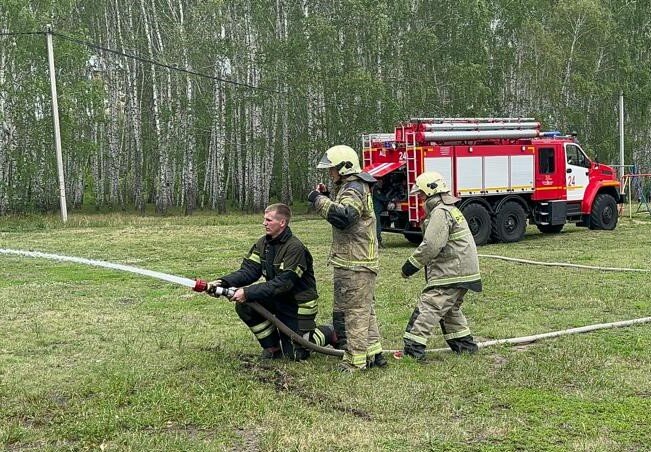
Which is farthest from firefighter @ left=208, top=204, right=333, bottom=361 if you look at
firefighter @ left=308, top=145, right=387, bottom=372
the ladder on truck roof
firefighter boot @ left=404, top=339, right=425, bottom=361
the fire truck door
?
the fire truck door

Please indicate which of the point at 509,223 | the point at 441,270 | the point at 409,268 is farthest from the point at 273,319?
the point at 509,223

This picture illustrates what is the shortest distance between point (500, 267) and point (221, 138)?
19.5 m

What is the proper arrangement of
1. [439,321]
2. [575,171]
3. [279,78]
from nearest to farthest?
[439,321]
[575,171]
[279,78]

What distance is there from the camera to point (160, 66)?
2948 centimetres

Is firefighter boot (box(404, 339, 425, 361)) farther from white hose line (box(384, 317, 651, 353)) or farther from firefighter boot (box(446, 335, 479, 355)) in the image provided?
firefighter boot (box(446, 335, 479, 355))

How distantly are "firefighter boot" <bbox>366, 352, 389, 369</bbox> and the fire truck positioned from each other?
9035 mm

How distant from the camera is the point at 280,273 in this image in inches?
230

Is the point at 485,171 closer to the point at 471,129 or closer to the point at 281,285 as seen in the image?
the point at 471,129

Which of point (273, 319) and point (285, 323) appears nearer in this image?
point (273, 319)

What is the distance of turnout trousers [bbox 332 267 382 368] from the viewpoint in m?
5.74

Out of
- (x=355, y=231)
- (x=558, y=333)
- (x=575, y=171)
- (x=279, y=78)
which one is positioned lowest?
(x=558, y=333)

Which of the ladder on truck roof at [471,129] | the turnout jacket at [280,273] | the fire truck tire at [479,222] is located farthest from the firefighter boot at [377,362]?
the fire truck tire at [479,222]

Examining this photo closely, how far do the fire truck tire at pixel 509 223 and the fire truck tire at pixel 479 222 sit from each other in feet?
1.18

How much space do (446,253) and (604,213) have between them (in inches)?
520
